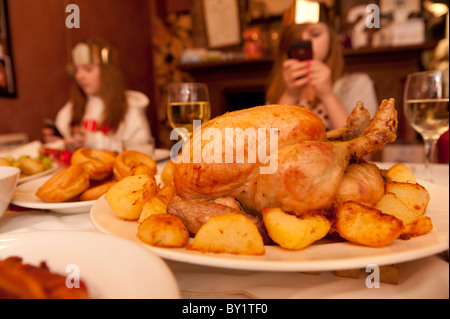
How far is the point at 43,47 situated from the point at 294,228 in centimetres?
337

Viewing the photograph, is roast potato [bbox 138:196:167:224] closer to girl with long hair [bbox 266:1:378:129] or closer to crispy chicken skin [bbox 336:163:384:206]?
crispy chicken skin [bbox 336:163:384:206]

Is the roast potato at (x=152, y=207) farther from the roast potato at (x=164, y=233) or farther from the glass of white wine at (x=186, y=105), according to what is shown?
the glass of white wine at (x=186, y=105)

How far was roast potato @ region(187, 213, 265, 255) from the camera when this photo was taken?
40 centimetres

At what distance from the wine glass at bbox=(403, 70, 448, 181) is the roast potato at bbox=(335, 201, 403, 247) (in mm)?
670

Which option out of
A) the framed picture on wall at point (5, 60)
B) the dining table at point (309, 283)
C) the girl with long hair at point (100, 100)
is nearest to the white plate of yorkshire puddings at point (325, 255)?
the dining table at point (309, 283)

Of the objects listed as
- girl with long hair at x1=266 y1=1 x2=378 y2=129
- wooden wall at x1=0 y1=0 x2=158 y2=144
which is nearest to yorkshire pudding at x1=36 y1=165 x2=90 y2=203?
girl with long hair at x1=266 y1=1 x2=378 y2=129

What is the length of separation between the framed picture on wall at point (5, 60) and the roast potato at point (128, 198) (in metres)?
2.75

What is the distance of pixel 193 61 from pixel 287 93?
2.17m

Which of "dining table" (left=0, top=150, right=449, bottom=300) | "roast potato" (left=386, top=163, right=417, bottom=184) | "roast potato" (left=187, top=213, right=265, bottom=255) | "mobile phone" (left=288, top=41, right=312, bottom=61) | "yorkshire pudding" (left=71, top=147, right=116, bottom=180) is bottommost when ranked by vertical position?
"dining table" (left=0, top=150, right=449, bottom=300)

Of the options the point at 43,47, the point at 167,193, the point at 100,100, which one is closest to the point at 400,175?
the point at 167,193

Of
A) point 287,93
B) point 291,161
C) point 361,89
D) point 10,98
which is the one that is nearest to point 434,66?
point 361,89

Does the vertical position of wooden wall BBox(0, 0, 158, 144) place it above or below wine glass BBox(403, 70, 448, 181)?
above

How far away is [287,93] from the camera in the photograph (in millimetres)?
2023

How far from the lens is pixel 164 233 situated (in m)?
0.41
